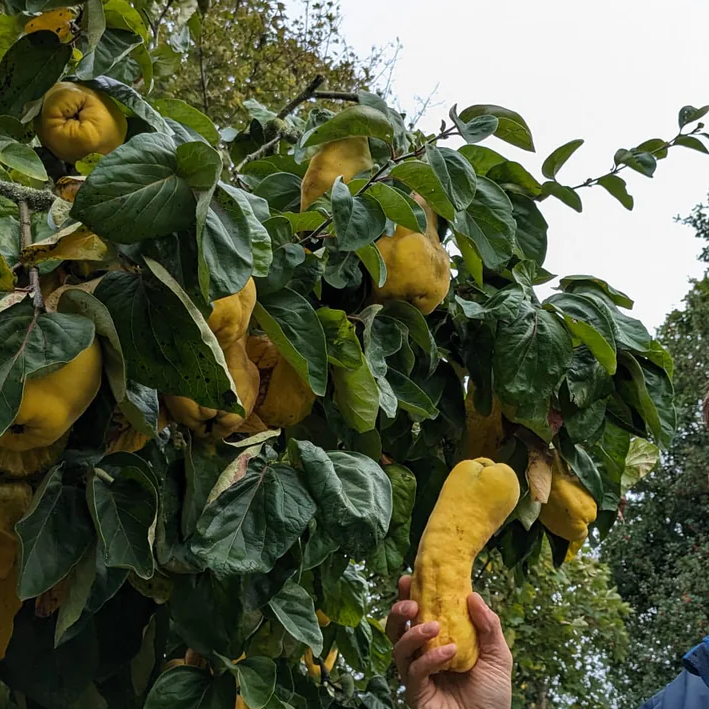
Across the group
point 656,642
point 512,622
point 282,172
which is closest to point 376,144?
point 282,172

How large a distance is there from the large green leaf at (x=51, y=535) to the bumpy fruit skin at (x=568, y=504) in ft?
2.24

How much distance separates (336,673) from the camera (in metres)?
2.22

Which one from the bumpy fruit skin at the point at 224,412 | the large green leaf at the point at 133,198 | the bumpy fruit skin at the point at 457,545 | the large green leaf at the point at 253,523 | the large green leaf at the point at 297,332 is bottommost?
the bumpy fruit skin at the point at 457,545

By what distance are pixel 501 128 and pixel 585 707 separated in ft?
16.8

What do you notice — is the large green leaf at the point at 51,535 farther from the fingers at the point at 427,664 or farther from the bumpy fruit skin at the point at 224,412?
the fingers at the point at 427,664

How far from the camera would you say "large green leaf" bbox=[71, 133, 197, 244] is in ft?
2.37

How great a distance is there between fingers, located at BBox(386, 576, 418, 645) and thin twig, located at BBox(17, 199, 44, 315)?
2.04 feet

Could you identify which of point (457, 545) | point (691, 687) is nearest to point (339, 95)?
point (457, 545)

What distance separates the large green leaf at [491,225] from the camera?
1122 millimetres

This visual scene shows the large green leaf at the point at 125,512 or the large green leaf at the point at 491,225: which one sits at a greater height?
the large green leaf at the point at 491,225

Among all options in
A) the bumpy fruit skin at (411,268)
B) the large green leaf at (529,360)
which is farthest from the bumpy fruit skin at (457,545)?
the bumpy fruit skin at (411,268)

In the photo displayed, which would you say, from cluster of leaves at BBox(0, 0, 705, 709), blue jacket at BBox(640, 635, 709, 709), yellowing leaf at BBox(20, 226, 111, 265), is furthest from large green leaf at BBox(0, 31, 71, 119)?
blue jacket at BBox(640, 635, 709, 709)

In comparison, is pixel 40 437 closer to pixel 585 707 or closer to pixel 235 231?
pixel 235 231

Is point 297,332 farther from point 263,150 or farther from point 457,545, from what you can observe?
point 263,150
